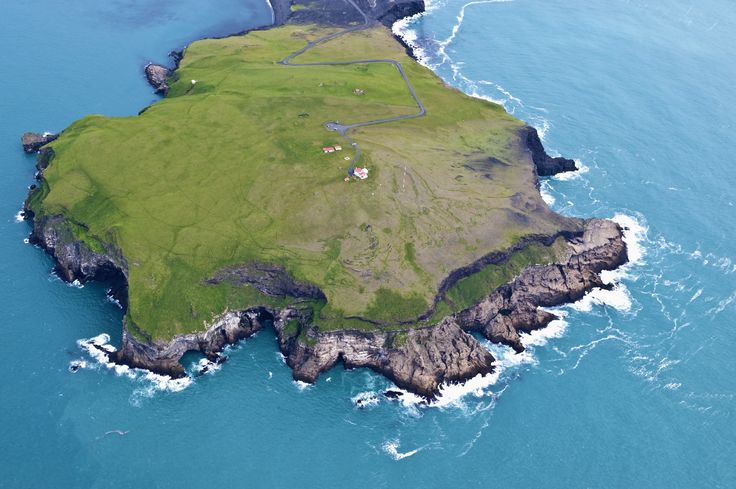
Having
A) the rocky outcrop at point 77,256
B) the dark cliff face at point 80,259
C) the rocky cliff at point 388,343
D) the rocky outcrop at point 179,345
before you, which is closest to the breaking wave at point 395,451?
the rocky cliff at point 388,343

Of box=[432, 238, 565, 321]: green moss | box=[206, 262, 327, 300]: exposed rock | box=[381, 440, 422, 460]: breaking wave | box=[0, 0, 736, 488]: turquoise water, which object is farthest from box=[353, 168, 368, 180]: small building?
box=[381, 440, 422, 460]: breaking wave

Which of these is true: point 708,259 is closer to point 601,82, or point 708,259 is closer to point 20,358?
point 601,82

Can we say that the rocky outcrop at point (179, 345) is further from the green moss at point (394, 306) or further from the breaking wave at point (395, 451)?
the breaking wave at point (395, 451)

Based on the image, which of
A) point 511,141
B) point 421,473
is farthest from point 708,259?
point 421,473

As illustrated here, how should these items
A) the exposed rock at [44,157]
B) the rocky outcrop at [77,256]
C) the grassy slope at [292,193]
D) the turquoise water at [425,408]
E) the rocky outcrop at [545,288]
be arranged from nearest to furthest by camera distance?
the turquoise water at [425,408], the grassy slope at [292,193], the rocky outcrop at [545,288], the rocky outcrop at [77,256], the exposed rock at [44,157]

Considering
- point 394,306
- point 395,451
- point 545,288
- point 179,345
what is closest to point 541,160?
point 545,288

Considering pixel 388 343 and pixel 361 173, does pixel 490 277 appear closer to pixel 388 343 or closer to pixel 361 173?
pixel 388 343
